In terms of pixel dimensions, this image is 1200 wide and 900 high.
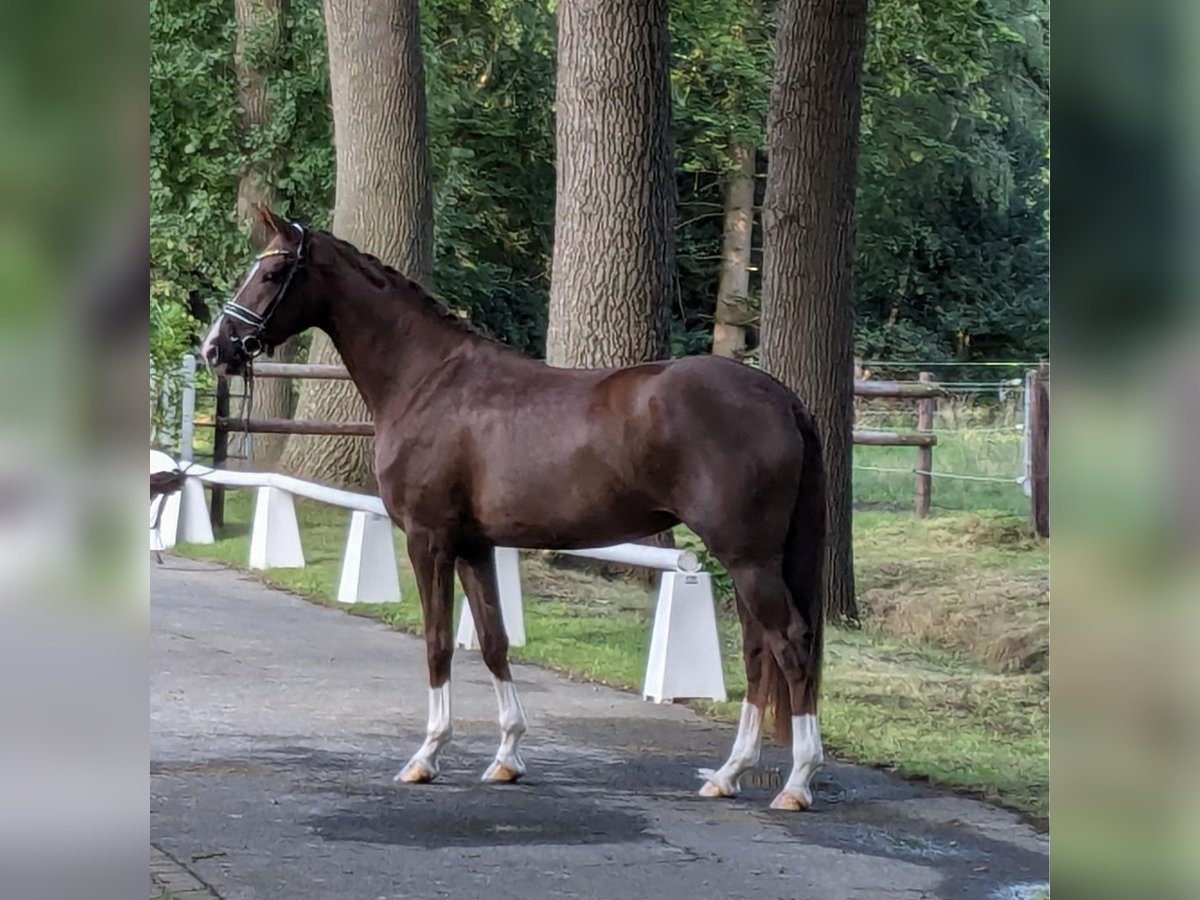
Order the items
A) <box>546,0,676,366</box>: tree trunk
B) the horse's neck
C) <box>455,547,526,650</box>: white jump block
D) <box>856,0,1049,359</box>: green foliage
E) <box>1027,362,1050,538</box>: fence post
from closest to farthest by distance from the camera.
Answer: <box>1027,362,1050,538</box>: fence post → <box>856,0,1049,359</box>: green foliage → the horse's neck → <box>546,0,676,366</box>: tree trunk → <box>455,547,526,650</box>: white jump block

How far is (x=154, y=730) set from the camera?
376 centimetres

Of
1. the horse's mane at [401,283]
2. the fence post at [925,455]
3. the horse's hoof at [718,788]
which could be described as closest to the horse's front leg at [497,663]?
the horse's hoof at [718,788]

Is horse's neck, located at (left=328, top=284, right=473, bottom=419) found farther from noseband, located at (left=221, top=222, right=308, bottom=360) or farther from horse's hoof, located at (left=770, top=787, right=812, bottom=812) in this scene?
horse's hoof, located at (left=770, top=787, right=812, bottom=812)

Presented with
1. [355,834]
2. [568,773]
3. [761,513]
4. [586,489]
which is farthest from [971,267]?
[355,834]

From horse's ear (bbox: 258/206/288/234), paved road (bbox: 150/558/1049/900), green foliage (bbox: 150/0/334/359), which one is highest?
green foliage (bbox: 150/0/334/359)

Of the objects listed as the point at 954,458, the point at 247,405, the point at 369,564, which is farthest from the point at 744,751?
the point at 247,405

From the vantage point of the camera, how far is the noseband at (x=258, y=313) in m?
3.49

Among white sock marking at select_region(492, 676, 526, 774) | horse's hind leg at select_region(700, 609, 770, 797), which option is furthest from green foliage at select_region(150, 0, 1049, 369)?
white sock marking at select_region(492, 676, 526, 774)

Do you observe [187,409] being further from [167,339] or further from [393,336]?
[393,336]

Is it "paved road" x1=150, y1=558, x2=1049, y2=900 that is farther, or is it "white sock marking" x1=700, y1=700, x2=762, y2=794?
"white sock marking" x1=700, y1=700, x2=762, y2=794

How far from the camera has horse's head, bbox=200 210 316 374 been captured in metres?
3.48

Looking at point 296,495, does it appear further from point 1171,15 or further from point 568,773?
point 1171,15

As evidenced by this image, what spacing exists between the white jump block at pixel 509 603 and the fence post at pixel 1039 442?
1.46 metres

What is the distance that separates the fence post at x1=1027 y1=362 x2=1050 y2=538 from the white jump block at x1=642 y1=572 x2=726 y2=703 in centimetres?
95
